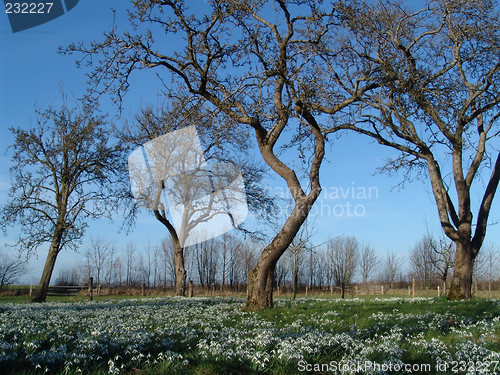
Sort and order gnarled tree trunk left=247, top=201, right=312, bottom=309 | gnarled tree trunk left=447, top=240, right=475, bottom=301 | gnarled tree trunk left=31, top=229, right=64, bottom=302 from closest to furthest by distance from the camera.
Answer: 1. gnarled tree trunk left=247, top=201, right=312, bottom=309
2. gnarled tree trunk left=447, top=240, right=475, bottom=301
3. gnarled tree trunk left=31, top=229, right=64, bottom=302

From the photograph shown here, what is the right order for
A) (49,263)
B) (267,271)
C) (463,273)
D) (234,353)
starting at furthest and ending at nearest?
(49,263) → (463,273) → (267,271) → (234,353)

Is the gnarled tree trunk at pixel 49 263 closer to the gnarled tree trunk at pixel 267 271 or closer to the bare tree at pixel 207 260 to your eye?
the gnarled tree trunk at pixel 267 271

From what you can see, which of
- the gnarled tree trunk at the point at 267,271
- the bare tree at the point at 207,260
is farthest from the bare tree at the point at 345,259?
the gnarled tree trunk at the point at 267,271

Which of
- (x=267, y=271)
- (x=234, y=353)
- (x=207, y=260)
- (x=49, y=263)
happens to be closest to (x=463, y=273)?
(x=267, y=271)

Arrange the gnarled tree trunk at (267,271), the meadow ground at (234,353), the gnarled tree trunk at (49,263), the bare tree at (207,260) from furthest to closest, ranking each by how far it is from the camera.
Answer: the bare tree at (207,260)
the gnarled tree trunk at (49,263)
the gnarled tree trunk at (267,271)
the meadow ground at (234,353)

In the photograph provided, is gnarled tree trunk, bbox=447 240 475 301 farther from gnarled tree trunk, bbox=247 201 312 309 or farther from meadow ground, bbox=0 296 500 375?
meadow ground, bbox=0 296 500 375

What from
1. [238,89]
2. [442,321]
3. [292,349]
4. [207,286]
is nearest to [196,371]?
[292,349]

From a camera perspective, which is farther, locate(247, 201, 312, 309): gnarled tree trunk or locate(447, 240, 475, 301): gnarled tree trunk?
locate(447, 240, 475, 301): gnarled tree trunk

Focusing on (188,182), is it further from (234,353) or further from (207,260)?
(207,260)

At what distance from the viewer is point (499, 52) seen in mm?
13422

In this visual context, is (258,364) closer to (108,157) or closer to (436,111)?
(436,111)

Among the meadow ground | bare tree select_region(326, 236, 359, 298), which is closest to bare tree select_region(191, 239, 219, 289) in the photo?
bare tree select_region(326, 236, 359, 298)

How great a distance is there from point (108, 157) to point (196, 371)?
2080cm

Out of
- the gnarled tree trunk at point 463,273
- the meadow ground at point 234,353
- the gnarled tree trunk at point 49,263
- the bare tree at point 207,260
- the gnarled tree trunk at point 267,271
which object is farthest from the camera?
the bare tree at point 207,260
